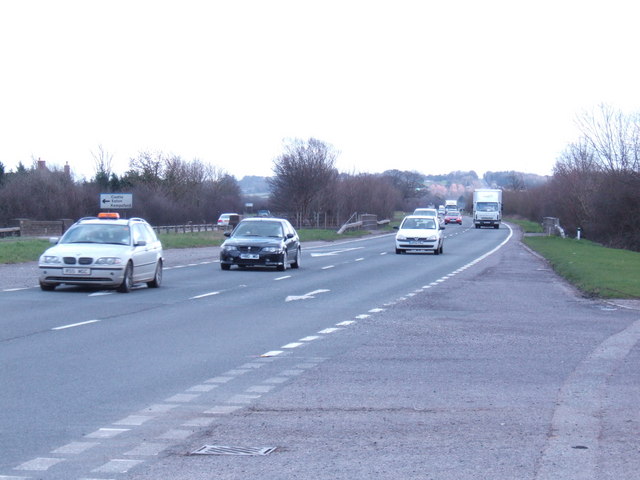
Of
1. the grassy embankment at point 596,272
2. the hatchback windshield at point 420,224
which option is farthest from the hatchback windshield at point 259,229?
the hatchback windshield at point 420,224

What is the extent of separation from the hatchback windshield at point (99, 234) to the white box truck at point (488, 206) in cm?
6601

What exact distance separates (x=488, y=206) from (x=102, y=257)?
67.8 metres

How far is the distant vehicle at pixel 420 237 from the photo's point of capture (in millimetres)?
41469

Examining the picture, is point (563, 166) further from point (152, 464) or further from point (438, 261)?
point (152, 464)

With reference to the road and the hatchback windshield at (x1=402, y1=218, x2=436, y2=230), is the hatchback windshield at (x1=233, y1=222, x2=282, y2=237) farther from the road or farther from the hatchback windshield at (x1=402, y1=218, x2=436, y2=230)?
the hatchback windshield at (x1=402, y1=218, x2=436, y2=230)

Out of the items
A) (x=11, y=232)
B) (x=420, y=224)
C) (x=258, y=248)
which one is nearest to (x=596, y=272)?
(x=258, y=248)

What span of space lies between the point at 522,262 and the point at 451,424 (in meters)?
29.4

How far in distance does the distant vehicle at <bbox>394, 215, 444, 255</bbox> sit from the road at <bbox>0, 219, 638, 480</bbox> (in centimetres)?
2160

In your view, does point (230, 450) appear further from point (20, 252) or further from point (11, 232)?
point (11, 232)

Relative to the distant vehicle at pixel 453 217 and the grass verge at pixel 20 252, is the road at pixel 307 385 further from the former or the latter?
the distant vehicle at pixel 453 217

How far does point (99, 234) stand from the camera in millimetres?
21766

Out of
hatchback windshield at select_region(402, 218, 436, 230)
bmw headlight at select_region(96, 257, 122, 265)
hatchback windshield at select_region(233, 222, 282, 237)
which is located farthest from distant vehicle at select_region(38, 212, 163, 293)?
hatchback windshield at select_region(402, 218, 436, 230)

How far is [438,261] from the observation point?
3659 cm

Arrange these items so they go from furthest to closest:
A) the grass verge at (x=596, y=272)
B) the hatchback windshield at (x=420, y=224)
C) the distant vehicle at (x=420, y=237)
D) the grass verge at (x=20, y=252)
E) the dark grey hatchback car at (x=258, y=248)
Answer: the hatchback windshield at (x=420, y=224) → the distant vehicle at (x=420, y=237) → the grass verge at (x=20, y=252) → the dark grey hatchback car at (x=258, y=248) → the grass verge at (x=596, y=272)
